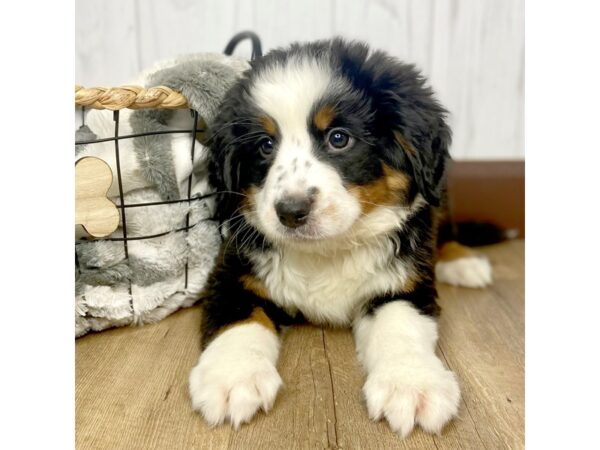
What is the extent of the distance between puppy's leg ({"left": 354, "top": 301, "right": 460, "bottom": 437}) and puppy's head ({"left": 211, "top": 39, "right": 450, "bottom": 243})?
1.04 feet

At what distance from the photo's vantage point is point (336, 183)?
1690 millimetres

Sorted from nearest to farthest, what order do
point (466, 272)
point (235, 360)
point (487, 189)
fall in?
1. point (235, 360)
2. point (466, 272)
3. point (487, 189)

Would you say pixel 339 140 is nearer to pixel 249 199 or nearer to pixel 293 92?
pixel 293 92

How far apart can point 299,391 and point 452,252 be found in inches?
55.7

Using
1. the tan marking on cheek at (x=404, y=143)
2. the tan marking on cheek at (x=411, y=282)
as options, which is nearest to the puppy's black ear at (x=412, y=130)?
the tan marking on cheek at (x=404, y=143)

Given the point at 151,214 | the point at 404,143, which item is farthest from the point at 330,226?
the point at 151,214

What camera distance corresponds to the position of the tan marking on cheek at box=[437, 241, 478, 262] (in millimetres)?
2766

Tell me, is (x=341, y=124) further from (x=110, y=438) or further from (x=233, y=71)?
(x=110, y=438)

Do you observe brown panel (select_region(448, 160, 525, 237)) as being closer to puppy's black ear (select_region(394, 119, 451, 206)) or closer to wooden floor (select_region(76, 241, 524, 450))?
wooden floor (select_region(76, 241, 524, 450))

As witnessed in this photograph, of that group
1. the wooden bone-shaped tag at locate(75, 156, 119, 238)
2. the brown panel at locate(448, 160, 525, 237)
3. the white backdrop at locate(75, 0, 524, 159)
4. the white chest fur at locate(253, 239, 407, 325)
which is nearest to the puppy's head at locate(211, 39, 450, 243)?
the white chest fur at locate(253, 239, 407, 325)

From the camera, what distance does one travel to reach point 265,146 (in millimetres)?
1846

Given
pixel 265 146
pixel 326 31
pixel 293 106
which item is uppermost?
pixel 326 31

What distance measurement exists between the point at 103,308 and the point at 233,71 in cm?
100
